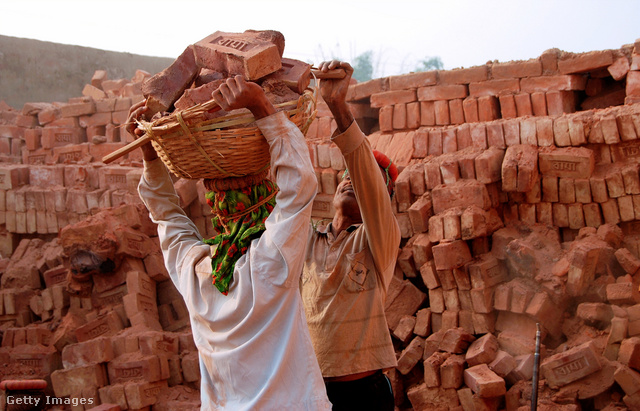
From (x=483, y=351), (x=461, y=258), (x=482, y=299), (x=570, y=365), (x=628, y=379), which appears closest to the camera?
(x=628, y=379)

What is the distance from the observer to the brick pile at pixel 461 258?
5438mm

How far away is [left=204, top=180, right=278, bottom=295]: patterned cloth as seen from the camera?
2281 millimetres

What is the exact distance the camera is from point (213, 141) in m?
2.25

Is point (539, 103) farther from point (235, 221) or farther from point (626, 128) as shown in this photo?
point (235, 221)

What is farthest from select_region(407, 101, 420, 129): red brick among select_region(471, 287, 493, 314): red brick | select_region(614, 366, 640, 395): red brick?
select_region(614, 366, 640, 395): red brick

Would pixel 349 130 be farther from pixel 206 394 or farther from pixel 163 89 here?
pixel 206 394

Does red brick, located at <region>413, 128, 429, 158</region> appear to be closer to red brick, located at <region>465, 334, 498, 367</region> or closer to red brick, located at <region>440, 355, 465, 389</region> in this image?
red brick, located at <region>465, 334, 498, 367</region>

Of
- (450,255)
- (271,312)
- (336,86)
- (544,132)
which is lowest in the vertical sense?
(271,312)

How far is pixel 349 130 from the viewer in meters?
2.72

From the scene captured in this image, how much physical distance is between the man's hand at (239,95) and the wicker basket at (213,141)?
6 cm

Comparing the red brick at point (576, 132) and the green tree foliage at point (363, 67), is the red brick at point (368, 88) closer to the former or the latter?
the red brick at point (576, 132)

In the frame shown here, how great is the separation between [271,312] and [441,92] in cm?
591

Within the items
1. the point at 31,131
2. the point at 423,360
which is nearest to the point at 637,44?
the point at 423,360

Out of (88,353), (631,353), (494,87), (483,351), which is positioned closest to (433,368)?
(483,351)
